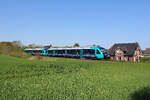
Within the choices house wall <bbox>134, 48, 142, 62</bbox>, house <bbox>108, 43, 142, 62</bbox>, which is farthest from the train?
house wall <bbox>134, 48, 142, 62</bbox>

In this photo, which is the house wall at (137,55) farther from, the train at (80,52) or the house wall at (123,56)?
the train at (80,52)

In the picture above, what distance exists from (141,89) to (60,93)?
6602mm

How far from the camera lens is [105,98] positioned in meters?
10.3

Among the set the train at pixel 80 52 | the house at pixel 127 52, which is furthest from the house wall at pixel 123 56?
the train at pixel 80 52

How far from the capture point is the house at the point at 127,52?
141 feet

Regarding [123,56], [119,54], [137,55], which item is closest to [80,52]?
[119,54]

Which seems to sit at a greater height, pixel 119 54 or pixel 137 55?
pixel 119 54

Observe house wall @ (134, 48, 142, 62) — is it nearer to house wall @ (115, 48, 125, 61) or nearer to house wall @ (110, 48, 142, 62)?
house wall @ (110, 48, 142, 62)

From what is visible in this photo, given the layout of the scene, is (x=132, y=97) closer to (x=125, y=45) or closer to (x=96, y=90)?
(x=96, y=90)

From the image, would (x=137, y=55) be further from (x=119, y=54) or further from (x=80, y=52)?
(x=80, y=52)

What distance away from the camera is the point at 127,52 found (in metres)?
43.4

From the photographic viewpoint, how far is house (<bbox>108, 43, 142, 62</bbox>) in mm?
42938

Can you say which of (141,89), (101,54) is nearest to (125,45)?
(101,54)

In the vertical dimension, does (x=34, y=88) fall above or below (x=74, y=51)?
below
